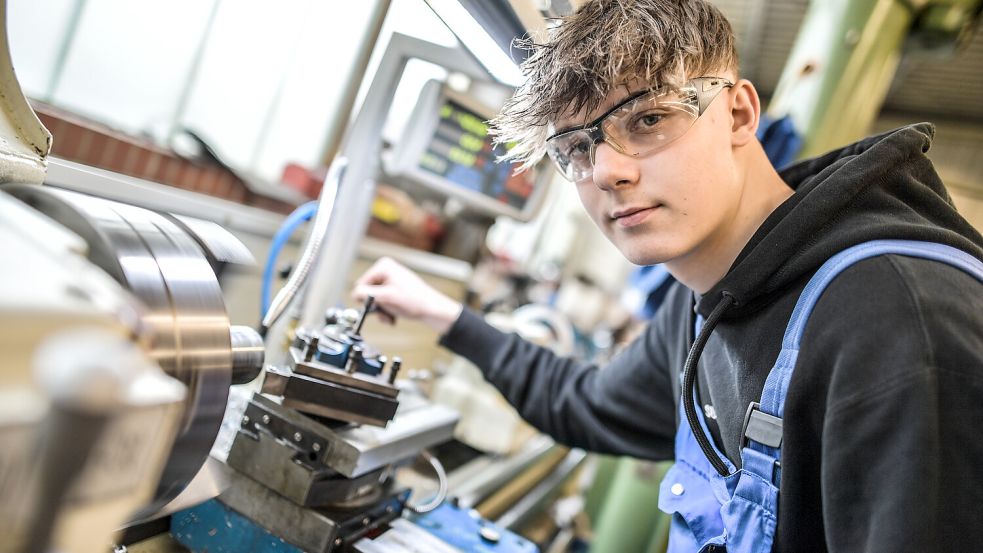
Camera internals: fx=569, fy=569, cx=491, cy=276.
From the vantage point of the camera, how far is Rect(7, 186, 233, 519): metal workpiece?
1.69 ft

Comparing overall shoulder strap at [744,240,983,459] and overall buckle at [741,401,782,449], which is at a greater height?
overall shoulder strap at [744,240,983,459]

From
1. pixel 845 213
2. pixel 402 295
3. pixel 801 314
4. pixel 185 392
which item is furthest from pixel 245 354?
pixel 845 213

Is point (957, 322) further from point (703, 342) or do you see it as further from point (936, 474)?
point (703, 342)

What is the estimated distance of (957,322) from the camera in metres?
0.63

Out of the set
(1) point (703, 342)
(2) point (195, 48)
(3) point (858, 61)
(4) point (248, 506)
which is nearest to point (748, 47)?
(3) point (858, 61)

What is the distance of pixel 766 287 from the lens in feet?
2.79

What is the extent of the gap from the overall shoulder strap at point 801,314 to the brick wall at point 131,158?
58.4 inches

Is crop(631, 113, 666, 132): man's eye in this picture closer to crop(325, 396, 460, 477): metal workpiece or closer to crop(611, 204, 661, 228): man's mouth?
crop(611, 204, 661, 228): man's mouth

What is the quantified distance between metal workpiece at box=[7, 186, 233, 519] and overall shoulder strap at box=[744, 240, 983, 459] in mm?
673

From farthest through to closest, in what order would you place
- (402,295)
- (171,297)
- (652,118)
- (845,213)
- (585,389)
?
(585,389) < (402,295) < (652,118) < (845,213) < (171,297)

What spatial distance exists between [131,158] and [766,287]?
1.48 m

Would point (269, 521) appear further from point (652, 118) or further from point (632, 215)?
point (652, 118)

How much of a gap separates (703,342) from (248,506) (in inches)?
28.7

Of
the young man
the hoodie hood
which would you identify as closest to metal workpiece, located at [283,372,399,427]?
the young man
